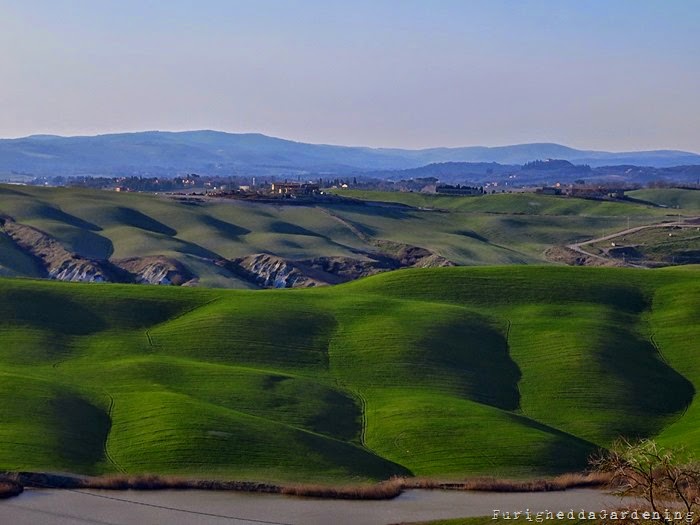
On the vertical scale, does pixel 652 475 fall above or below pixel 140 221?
above

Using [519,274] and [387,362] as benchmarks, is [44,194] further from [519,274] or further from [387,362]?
[387,362]

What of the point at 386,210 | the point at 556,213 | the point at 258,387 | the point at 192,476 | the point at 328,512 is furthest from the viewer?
the point at 556,213

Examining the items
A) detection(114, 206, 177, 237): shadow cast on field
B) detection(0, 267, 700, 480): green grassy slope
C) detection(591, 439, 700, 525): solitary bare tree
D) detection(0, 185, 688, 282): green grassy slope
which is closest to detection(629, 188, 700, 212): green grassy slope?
detection(0, 185, 688, 282): green grassy slope

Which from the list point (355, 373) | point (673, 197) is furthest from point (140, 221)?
point (673, 197)

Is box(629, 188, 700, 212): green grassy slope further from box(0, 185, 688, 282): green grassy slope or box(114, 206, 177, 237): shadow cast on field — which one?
box(114, 206, 177, 237): shadow cast on field

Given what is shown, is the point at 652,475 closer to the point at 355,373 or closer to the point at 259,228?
the point at 355,373

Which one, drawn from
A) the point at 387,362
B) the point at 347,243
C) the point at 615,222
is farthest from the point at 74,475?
the point at 615,222
